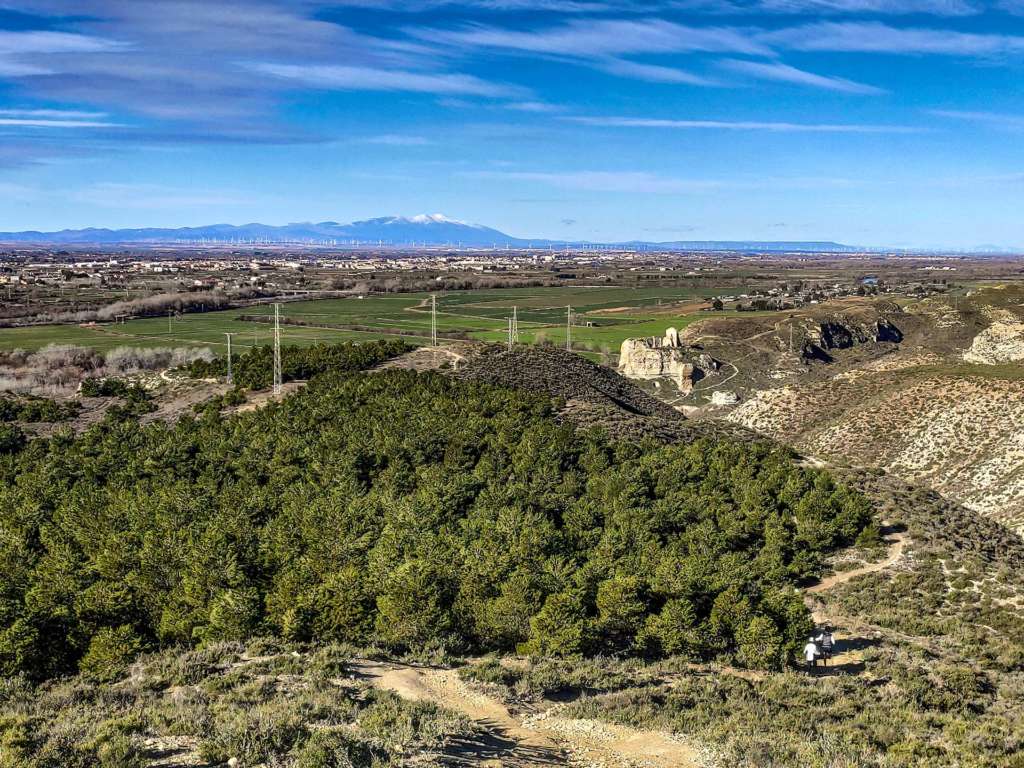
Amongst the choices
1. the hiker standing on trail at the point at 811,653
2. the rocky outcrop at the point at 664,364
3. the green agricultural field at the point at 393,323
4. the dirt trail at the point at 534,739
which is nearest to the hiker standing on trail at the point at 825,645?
the hiker standing on trail at the point at 811,653

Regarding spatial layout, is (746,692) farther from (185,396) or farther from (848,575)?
(185,396)

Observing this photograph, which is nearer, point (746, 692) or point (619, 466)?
point (746, 692)

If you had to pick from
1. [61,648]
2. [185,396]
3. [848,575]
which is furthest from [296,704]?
[185,396]

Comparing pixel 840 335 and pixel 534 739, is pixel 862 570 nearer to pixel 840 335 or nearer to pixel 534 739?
pixel 534 739

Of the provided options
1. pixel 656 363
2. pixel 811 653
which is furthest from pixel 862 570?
pixel 656 363

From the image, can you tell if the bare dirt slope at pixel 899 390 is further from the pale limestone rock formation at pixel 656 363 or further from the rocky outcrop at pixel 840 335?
the pale limestone rock formation at pixel 656 363

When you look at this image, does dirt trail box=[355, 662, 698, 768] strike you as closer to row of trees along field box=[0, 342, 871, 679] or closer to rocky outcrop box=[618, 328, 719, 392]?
row of trees along field box=[0, 342, 871, 679]
